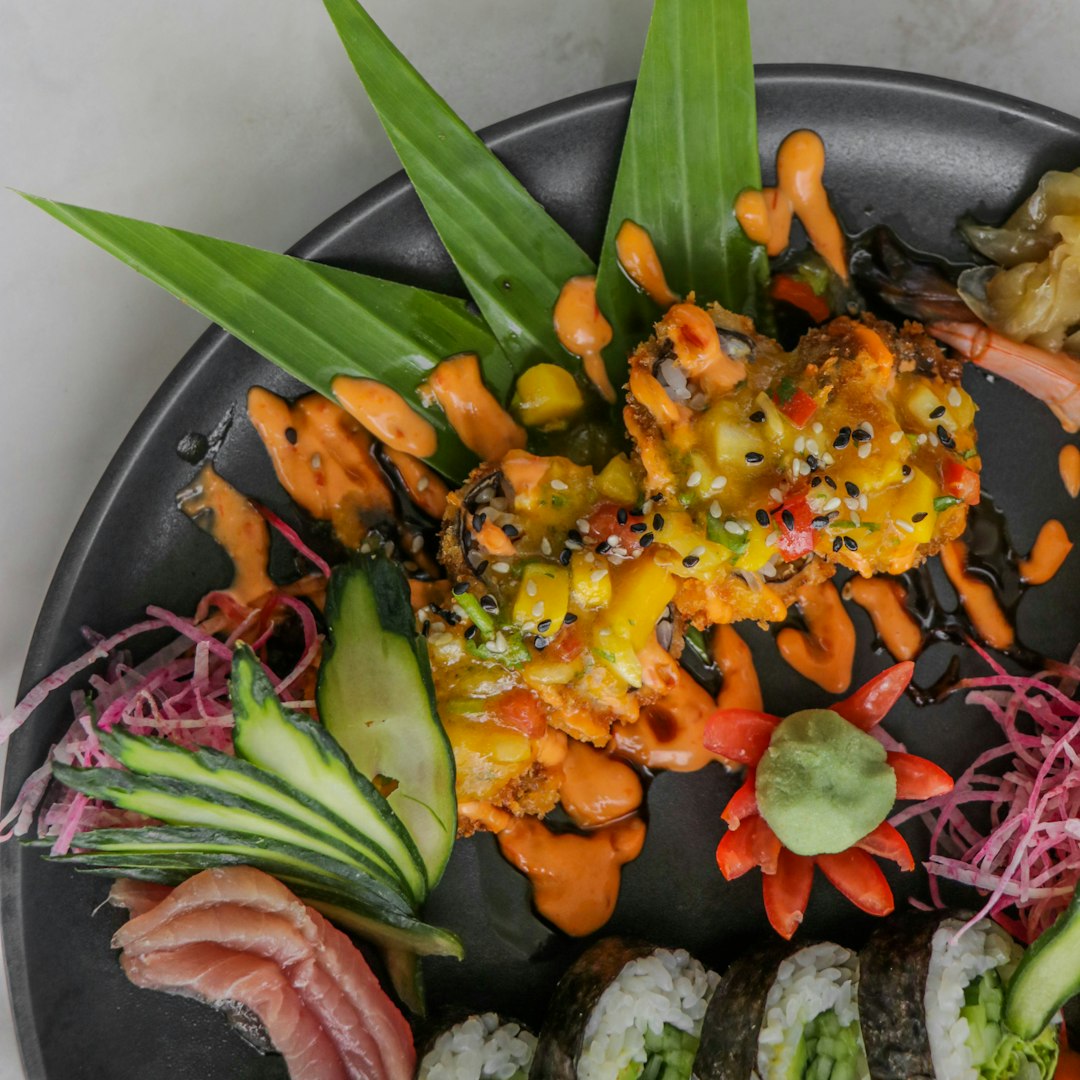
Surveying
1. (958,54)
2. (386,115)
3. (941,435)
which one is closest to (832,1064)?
(941,435)

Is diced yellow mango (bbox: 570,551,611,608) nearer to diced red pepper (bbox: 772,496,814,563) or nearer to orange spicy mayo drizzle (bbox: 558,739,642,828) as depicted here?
diced red pepper (bbox: 772,496,814,563)

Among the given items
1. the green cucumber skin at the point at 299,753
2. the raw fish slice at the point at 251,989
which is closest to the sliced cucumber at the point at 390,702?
the green cucumber skin at the point at 299,753

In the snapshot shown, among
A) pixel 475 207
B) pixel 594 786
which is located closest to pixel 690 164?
pixel 475 207

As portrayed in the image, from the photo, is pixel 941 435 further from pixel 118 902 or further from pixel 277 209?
pixel 118 902

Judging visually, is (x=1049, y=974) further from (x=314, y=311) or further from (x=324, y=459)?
(x=314, y=311)

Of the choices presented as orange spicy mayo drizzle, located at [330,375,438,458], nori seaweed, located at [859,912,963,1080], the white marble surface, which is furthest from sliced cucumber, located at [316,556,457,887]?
nori seaweed, located at [859,912,963,1080]

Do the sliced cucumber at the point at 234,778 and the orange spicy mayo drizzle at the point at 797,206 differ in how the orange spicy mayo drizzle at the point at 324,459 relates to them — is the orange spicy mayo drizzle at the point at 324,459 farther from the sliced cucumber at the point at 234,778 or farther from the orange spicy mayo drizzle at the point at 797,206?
the orange spicy mayo drizzle at the point at 797,206
